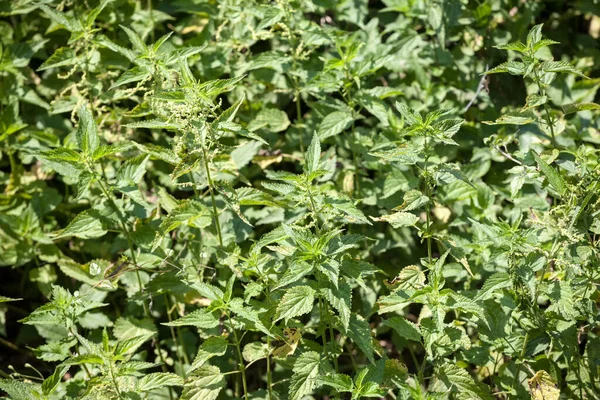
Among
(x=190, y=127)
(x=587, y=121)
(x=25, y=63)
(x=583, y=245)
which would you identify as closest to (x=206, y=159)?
(x=190, y=127)

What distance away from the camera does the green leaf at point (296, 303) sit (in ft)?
8.52

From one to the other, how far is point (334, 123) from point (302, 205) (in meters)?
0.58

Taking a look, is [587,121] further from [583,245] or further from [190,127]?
[190,127]

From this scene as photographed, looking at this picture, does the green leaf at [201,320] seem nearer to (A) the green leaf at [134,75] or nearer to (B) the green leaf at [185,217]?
(B) the green leaf at [185,217]

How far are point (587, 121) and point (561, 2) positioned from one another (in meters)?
1.00

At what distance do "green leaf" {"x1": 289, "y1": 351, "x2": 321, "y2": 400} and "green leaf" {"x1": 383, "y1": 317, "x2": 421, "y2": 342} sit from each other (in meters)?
0.31

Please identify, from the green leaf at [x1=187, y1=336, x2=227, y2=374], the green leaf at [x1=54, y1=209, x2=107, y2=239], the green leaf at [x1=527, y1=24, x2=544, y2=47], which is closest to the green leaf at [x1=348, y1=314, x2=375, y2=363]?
the green leaf at [x1=187, y1=336, x2=227, y2=374]

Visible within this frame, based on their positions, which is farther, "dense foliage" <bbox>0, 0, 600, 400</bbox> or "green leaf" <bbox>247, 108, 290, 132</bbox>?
"green leaf" <bbox>247, 108, 290, 132</bbox>

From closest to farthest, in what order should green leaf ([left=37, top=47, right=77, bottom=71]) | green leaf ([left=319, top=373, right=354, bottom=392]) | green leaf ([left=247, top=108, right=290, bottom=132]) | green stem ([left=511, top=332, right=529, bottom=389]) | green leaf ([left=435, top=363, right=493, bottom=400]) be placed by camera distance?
green leaf ([left=319, top=373, right=354, bottom=392]) → green leaf ([left=435, top=363, right=493, bottom=400]) → green stem ([left=511, top=332, right=529, bottom=389]) → green leaf ([left=37, top=47, right=77, bottom=71]) → green leaf ([left=247, top=108, right=290, bottom=132])

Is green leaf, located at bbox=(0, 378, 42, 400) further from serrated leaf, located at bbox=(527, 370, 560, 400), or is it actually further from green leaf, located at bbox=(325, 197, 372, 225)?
serrated leaf, located at bbox=(527, 370, 560, 400)

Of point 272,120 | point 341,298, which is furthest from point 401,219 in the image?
point 272,120

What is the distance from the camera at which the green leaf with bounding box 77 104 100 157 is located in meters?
2.95

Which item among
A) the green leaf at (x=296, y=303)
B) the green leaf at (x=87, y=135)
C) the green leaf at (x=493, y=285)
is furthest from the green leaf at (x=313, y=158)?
the green leaf at (x=87, y=135)

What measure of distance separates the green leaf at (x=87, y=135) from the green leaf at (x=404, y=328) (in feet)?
4.46
